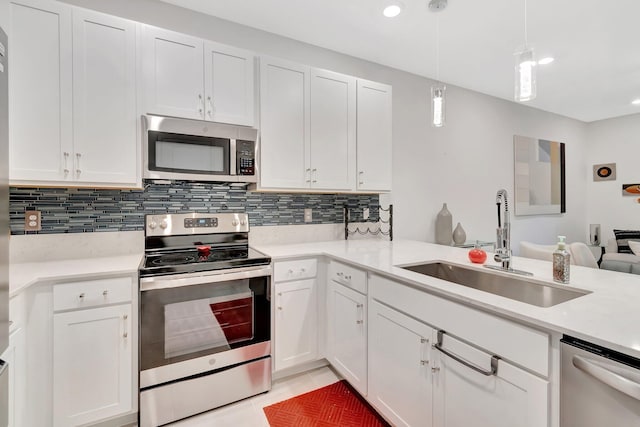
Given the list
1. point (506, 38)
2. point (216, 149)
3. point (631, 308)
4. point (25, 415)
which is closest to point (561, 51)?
point (506, 38)

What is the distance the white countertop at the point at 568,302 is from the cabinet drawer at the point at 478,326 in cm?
4

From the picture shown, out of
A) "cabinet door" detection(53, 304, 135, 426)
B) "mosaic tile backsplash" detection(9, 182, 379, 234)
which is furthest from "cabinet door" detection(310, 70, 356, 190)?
"cabinet door" detection(53, 304, 135, 426)

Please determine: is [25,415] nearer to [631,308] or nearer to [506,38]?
[631,308]

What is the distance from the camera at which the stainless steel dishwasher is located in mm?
782

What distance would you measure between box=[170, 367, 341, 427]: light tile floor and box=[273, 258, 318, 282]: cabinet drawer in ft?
2.48

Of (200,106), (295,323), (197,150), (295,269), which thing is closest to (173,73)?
(200,106)

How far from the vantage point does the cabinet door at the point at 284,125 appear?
2.22 meters

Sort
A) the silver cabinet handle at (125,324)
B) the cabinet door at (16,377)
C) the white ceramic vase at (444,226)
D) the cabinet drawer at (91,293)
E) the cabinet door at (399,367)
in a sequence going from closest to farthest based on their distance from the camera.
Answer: the cabinet door at (16,377)
the cabinet door at (399,367)
the cabinet drawer at (91,293)
the silver cabinet handle at (125,324)
the white ceramic vase at (444,226)

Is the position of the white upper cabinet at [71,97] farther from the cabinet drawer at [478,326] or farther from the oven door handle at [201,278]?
the cabinet drawer at [478,326]

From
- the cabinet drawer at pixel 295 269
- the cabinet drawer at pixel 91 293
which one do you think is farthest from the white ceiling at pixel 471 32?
the cabinet drawer at pixel 91 293

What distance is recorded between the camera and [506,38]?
2631 mm

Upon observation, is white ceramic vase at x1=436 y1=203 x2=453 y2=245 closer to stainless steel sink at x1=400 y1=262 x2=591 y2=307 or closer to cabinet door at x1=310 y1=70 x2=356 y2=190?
cabinet door at x1=310 y1=70 x2=356 y2=190

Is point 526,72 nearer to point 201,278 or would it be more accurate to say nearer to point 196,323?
point 201,278

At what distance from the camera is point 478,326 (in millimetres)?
1137
